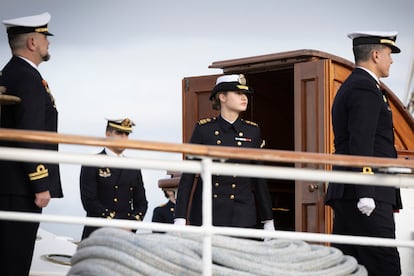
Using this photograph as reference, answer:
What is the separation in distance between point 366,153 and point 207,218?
4.96 feet

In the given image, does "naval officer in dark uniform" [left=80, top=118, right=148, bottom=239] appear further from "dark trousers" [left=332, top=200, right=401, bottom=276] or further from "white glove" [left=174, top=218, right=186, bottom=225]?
"dark trousers" [left=332, top=200, right=401, bottom=276]

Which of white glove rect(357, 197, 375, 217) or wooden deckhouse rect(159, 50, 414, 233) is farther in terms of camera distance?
wooden deckhouse rect(159, 50, 414, 233)

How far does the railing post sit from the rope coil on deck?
0.54ft

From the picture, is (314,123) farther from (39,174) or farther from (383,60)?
(39,174)

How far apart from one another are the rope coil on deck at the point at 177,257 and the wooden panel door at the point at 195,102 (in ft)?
10.6

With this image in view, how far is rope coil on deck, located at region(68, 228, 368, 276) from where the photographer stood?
12.5ft

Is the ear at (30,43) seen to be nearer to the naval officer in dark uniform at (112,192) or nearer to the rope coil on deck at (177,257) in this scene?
the rope coil on deck at (177,257)

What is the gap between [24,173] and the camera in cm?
463

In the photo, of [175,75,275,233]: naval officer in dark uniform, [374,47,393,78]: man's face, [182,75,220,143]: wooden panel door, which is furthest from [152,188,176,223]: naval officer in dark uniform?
[374,47,393,78]: man's face

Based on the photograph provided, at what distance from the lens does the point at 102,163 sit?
3504mm

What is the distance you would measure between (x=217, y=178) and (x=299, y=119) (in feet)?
2.79

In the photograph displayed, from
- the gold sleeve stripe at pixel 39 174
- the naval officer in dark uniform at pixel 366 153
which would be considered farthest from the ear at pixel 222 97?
the gold sleeve stripe at pixel 39 174

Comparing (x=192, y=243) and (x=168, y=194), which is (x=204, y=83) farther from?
(x=168, y=194)

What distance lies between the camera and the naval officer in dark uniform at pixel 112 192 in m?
7.82
